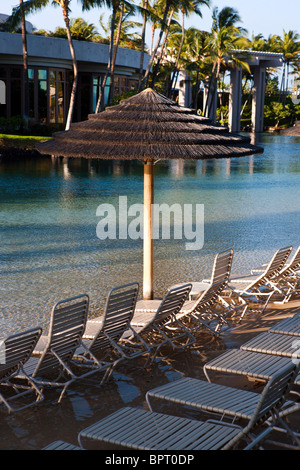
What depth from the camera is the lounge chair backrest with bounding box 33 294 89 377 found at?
4777 mm

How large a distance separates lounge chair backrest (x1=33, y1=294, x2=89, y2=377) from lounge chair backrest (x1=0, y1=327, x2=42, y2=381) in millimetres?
128

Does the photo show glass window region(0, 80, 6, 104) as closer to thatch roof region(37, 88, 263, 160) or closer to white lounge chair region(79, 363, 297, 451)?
thatch roof region(37, 88, 263, 160)

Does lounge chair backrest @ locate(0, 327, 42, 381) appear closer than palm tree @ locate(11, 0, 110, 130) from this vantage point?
Yes

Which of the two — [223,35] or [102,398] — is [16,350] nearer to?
[102,398]

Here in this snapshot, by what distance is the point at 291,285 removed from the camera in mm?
7891

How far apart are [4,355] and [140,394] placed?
118cm

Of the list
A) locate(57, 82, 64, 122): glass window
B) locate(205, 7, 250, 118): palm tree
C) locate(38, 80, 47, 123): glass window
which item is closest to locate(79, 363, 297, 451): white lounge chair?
locate(38, 80, 47, 123): glass window

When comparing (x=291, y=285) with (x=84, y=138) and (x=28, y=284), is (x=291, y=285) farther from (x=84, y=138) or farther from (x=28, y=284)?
(x=28, y=284)

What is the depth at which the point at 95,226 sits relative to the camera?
45.8 ft

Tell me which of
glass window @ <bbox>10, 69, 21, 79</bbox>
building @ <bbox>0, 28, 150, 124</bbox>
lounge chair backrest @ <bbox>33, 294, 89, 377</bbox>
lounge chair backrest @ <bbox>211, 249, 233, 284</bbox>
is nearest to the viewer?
lounge chair backrest @ <bbox>33, 294, 89, 377</bbox>

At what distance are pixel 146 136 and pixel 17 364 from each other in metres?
3.22

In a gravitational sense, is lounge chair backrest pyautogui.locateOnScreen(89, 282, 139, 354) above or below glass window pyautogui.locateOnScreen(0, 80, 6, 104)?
below

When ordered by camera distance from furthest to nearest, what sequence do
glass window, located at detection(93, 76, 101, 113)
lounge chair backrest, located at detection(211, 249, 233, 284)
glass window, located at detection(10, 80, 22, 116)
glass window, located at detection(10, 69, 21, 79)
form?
glass window, located at detection(93, 76, 101, 113) < glass window, located at detection(10, 80, 22, 116) < glass window, located at detection(10, 69, 21, 79) < lounge chair backrest, located at detection(211, 249, 233, 284)
